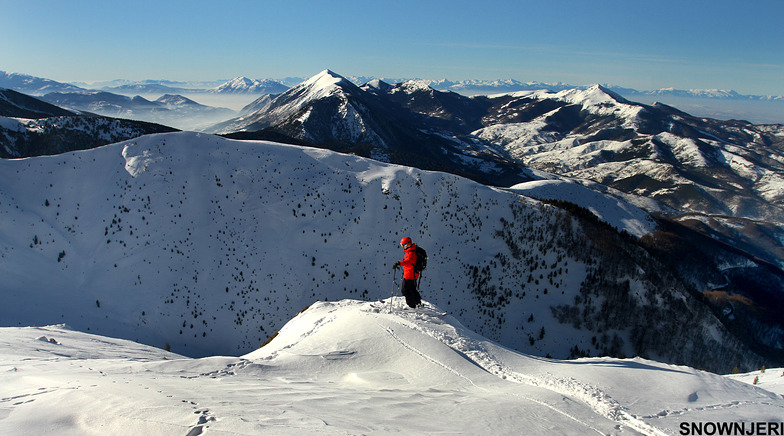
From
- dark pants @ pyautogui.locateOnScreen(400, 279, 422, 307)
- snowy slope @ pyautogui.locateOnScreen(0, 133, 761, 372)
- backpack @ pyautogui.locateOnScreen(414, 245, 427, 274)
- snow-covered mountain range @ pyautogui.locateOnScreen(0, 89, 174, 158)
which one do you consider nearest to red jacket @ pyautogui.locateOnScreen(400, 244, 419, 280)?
backpack @ pyautogui.locateOnScreen(414, 245, 427, 274)

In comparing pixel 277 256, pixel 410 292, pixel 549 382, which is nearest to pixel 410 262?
pixel 410 292

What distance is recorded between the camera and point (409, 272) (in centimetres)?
1361

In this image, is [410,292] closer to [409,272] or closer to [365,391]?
[409,272]

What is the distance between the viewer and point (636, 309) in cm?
3030

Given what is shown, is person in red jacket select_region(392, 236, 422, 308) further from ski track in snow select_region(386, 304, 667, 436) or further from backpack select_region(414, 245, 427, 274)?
ski track in snow select_region(386, 304, 667, 436)

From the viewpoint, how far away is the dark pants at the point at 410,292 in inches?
550

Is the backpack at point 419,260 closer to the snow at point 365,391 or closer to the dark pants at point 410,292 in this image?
the dark pants at point 410,292

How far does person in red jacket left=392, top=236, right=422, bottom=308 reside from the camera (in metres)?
13.5

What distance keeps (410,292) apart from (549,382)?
20.8 ft

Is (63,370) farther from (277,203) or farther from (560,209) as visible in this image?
(560,209)

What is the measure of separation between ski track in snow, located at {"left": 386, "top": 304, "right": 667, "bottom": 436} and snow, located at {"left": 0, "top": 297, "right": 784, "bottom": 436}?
0.04 meters

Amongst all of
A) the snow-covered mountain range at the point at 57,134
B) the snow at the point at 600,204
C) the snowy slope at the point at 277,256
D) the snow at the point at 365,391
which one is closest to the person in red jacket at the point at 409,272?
the snow at the point at 365,391

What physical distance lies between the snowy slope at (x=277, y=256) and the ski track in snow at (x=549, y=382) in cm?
1662

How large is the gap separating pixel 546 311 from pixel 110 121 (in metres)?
83.4
